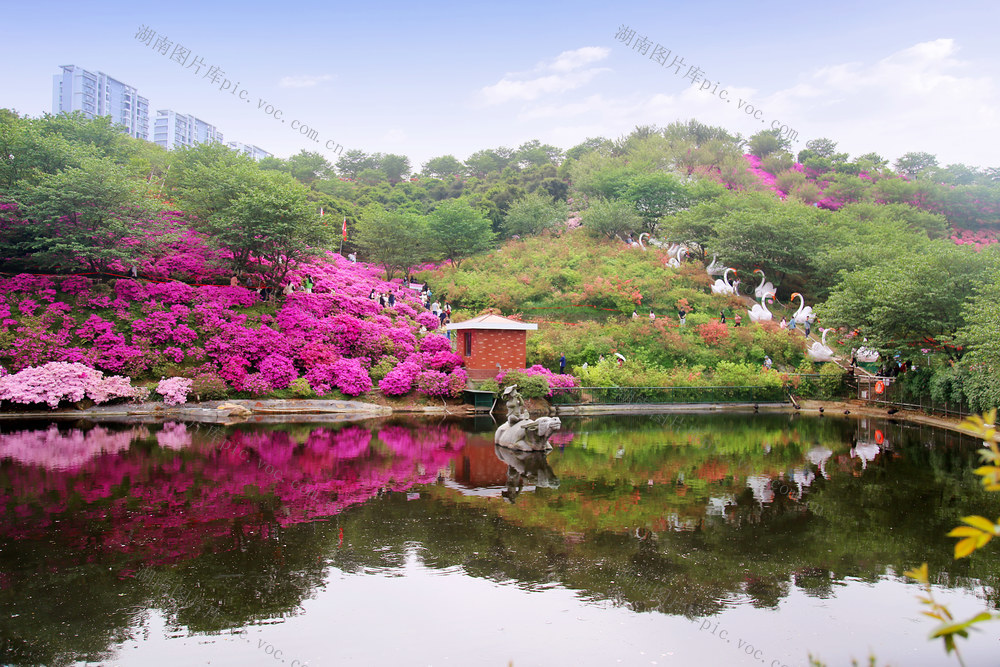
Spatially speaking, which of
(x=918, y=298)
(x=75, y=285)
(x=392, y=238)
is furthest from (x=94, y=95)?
(x=918, y=298)

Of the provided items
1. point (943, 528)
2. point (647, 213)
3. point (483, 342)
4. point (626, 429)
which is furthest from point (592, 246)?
point (943, 528)

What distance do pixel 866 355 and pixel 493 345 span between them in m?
17.4

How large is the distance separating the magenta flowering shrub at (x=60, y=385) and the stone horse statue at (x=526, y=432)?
1386 cm

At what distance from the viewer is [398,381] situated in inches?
968

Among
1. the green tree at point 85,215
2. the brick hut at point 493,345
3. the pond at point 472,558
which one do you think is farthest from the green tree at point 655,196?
the pond at point 472,558

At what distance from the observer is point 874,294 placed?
78.6 feet

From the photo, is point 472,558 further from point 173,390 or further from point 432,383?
point 173,390

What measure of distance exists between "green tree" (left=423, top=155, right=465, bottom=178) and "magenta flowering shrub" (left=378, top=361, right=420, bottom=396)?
187 feet

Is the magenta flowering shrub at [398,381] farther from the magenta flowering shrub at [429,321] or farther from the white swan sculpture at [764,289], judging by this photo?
the white swan sculpture at [764,289]

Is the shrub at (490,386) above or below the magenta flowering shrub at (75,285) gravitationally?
below

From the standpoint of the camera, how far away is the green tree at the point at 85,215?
79.9 ft

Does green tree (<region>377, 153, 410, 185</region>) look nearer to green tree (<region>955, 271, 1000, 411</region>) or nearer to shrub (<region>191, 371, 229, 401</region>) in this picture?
shrub (<region>191, 371, 229, 401</region>)

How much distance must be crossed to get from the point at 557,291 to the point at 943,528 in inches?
1039

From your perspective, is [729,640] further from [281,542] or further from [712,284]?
[712,284]
